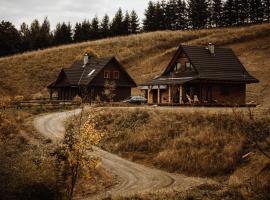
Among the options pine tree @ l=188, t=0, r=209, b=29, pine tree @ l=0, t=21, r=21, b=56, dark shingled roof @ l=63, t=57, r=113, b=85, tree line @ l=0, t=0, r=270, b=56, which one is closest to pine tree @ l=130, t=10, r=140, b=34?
tree line @ l=0, t=0, r=270, b=56

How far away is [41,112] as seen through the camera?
49.9 m

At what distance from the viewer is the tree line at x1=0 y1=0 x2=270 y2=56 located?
107812 mm

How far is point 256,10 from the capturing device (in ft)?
352

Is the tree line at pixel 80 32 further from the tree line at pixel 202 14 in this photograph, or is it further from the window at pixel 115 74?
the window at pixel 115 74

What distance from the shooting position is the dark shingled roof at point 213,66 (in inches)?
1897

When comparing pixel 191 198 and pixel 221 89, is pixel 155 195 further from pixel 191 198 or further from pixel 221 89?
pixel 221 89

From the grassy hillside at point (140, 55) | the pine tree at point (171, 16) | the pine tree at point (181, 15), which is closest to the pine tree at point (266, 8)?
the grassy hillside at point (140, 55)

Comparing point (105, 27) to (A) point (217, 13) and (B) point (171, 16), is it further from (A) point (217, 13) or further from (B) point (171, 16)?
(A) point (217, 13)

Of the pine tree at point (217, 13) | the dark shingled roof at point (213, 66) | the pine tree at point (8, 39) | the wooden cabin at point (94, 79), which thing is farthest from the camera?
the pine tree at point (217, 13)

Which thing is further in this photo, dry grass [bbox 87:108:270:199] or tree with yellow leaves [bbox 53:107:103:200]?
dry grass [bbox 87:108:270:199]

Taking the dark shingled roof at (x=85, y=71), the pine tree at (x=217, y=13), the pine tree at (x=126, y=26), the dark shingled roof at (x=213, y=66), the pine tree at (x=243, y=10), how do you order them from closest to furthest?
the dark shingled roof at (x=213, y=66) < the dark shingled roof at (x=85, y=71) < the pine tree at (x=243, y=10) < the pine tree at (x=217, y=13) < the pine tree at (x=126, y=26)

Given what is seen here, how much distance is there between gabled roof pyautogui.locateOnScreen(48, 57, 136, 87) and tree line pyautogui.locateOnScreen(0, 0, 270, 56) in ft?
147

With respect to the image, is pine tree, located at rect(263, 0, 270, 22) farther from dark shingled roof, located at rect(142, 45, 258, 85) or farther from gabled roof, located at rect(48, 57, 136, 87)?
dark shingled roof, located at rect(142, 45, 258, 85)

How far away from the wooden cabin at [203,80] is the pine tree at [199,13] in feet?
198
